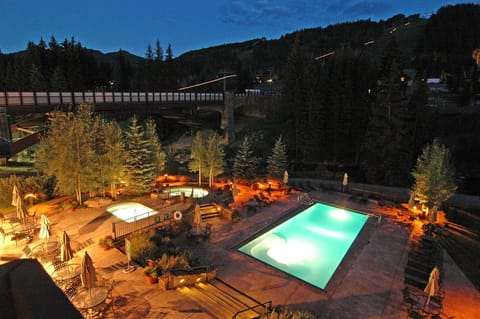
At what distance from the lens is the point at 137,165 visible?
2106cm

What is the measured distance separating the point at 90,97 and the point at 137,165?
1160 centimetres

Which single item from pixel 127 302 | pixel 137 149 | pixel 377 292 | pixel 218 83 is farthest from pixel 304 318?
pixel 218 83

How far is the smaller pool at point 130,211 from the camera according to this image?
17.3m

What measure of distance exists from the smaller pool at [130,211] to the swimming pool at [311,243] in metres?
6.83

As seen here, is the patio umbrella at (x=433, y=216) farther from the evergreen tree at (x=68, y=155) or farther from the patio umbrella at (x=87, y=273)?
the evergreen tree at (x=68, y=155)

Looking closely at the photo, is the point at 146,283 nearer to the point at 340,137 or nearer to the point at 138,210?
the point at 138,210

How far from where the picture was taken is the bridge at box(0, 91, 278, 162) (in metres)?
22.8

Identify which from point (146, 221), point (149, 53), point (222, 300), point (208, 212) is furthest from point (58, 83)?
point (222, 300)

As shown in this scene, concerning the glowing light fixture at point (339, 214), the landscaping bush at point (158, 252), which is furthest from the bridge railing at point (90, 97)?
the glowing light fixture at point (339, 214)

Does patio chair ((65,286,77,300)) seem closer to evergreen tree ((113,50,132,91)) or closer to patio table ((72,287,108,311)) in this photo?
patio table ((72,287,108,311))

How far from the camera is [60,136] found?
17.4 meters

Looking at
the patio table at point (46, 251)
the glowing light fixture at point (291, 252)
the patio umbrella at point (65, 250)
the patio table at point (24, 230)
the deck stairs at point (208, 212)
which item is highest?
the patio umbrella at point (65, 250)

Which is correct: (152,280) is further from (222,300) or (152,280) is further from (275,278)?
(275,278)

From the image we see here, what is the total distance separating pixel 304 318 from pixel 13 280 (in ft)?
25.5
